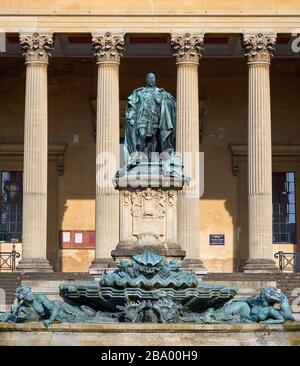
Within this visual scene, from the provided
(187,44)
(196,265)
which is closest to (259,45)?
(187,44)

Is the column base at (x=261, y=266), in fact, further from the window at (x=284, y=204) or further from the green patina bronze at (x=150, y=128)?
the green patina bronze at (x=150, y=128)

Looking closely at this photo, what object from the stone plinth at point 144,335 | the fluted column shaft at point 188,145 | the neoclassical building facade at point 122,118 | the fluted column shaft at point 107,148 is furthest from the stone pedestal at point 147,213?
the fluted column shaft at point 188,145

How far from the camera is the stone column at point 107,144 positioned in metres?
47.9

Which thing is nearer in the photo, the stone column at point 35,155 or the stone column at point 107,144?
the stone column at point 107,144

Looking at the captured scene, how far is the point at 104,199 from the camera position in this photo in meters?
48.1

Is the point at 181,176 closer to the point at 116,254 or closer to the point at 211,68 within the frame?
the point at 116,254

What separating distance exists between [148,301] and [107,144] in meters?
21.8

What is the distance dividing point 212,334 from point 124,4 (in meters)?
25.8

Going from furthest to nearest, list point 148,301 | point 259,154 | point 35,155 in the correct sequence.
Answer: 1. point 35,155
2. point 259,154
3. point 148,301

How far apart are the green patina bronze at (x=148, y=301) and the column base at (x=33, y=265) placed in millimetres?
19997

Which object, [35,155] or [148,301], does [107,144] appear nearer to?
[35,155]

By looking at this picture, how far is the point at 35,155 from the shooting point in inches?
1918

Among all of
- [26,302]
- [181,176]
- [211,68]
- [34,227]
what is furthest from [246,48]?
[26,302]

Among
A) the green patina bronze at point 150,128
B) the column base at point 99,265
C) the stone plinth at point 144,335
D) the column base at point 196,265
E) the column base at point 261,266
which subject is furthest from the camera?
the column base at point 261,266
